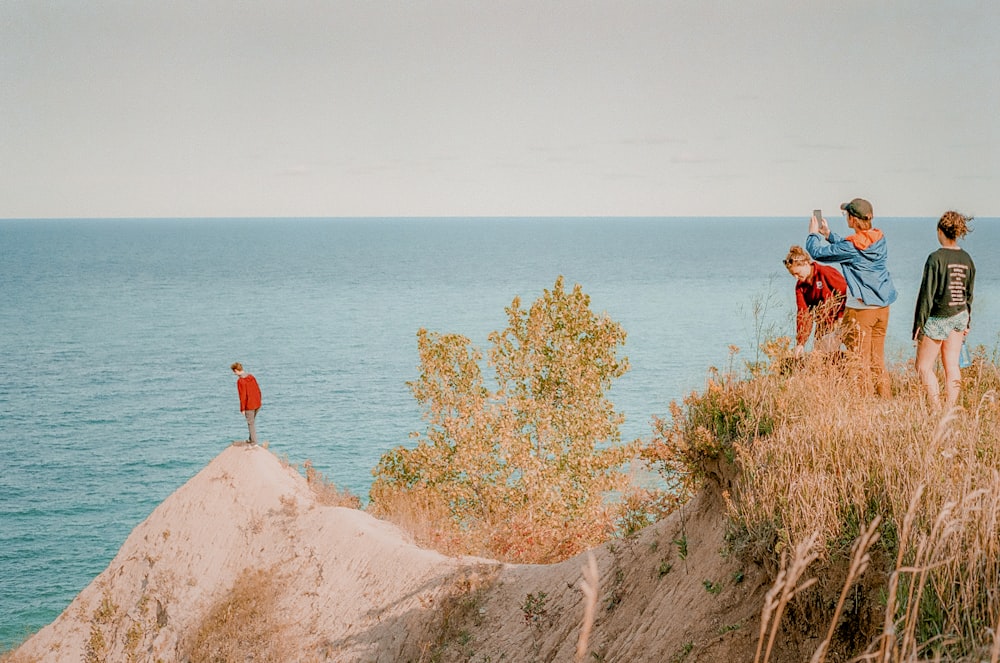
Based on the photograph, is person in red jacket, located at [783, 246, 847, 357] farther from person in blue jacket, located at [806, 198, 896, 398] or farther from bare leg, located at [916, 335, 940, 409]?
bare leg, located at [916, 335, 940, 409]

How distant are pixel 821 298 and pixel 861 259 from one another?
69 centimetres

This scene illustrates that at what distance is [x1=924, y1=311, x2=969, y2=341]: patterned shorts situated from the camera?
9.85 m

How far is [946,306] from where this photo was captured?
387 inches

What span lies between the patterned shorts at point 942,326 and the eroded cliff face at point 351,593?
334 centimetres

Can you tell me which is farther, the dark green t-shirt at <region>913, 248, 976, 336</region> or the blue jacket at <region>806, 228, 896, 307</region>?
the blue jacket at <region>806, 228, 896, 307</region>

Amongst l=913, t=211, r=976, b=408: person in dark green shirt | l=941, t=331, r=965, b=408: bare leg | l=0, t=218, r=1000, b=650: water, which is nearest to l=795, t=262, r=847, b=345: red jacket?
l=0, t=218, r=1000, b=650: water

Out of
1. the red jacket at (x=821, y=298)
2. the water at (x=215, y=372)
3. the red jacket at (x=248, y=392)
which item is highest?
the red jacket at (x=821, y=298)

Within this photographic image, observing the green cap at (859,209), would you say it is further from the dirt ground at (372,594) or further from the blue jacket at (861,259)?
the dirt ground at (372,594)

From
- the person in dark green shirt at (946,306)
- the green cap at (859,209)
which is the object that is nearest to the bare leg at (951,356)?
the person in dark green shirt at (946,306)

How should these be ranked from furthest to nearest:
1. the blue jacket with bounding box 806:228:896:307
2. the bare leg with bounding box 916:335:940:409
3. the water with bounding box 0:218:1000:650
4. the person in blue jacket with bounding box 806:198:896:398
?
the water with bounding box 0:218:1000:650
the blue jacket with bounding box 806:228:896:307
the person in blue jacket with bounding box 806:198:896:398
the bare leg with bounding box 916:335:940:409

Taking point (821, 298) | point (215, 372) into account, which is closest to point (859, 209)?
point (821, 298)

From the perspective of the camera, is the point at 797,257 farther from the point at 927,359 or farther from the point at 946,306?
the point at 927,359

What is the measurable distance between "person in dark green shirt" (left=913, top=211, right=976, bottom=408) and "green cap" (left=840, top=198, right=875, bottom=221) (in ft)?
2.64

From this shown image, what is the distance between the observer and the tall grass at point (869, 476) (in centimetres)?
496
